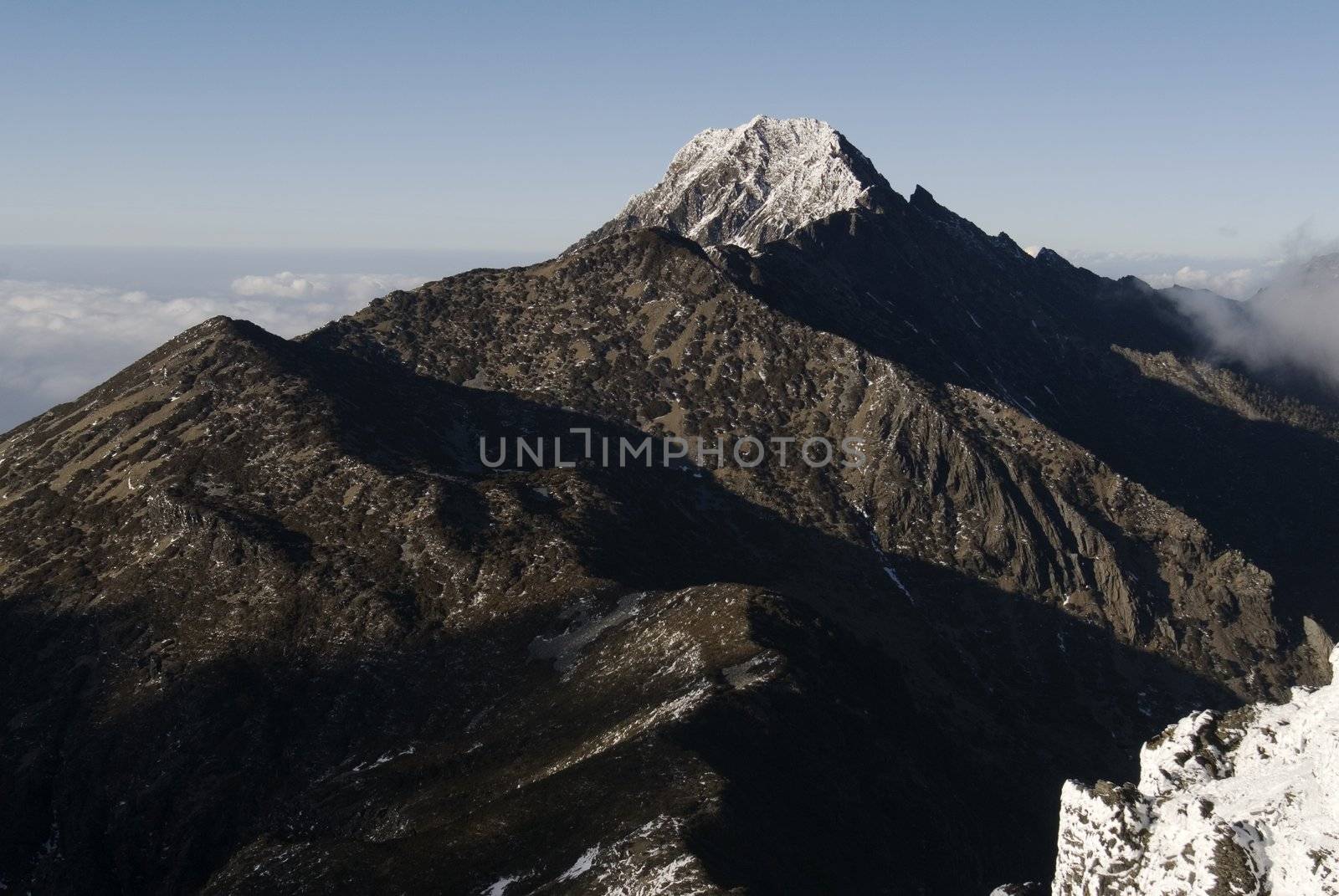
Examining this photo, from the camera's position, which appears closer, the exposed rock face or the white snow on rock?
the white snow on rock

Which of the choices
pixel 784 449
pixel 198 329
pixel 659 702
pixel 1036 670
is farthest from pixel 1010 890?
pixel 198 329

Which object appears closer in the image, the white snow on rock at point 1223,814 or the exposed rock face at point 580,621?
the white snow on rock at point 1223,814

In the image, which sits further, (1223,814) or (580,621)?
(580,621)

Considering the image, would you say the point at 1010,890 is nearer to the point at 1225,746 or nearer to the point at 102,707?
the point at 1225,746
